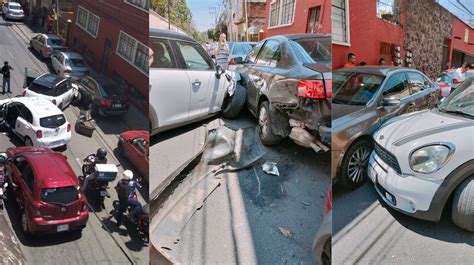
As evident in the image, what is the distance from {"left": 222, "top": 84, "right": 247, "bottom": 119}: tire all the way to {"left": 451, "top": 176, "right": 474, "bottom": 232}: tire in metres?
0.72

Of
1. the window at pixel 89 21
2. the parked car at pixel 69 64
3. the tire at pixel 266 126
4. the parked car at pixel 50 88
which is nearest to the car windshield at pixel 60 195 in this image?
the parked car at pixel 50 88

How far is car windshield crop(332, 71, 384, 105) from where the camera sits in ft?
4.00

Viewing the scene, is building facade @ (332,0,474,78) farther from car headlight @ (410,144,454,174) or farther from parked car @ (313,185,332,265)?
parked car @ (313,185,332,265)

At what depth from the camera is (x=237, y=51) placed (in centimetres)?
127

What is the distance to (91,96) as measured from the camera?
3.80ft

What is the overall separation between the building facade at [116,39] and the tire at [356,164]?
2.14 feet

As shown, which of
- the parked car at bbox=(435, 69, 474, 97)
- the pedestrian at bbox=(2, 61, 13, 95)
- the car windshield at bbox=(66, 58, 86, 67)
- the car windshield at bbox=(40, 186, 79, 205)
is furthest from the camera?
the parked car at bbox=(435, 69, 474, 97)

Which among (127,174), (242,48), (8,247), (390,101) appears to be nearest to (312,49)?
(242,48)

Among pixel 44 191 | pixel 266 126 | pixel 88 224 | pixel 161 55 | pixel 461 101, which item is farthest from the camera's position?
pixel 461 101

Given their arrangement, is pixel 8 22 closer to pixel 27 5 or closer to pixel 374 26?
pixel 27 5

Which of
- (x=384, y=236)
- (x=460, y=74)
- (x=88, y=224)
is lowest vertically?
(x=384, y=236)

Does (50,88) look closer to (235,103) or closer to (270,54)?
(235,103)

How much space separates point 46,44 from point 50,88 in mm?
153

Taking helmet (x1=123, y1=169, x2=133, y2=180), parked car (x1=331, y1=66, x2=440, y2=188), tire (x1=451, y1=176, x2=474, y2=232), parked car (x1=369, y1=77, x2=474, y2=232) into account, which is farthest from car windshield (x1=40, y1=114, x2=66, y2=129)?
tire (x1=451, y1=176, x2=474, y2=232)
